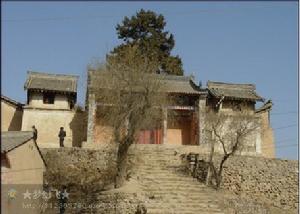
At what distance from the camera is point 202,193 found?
63.3 feet

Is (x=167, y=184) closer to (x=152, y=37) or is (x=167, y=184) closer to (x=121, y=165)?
(x=121, y=165)

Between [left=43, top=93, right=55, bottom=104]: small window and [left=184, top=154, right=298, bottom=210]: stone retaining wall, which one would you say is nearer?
[left=184, top=154, right=298, bottom=210]: stone retaining wall

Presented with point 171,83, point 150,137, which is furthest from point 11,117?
point 171,83

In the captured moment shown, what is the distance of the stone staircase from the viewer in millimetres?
17625

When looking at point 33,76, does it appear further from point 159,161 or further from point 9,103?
point 159,161

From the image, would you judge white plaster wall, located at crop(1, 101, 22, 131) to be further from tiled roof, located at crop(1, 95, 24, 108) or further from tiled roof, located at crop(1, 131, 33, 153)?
tiled roof, located at crop(1, 131, 33, 153)

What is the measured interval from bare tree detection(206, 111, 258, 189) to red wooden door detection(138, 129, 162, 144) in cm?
294

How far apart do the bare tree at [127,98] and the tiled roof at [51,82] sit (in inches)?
186

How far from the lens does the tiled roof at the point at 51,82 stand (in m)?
28.3

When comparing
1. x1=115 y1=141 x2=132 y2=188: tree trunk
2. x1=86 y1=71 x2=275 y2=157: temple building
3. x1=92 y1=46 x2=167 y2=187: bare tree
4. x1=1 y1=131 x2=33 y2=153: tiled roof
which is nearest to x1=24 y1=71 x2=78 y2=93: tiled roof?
x1=86 y1=71 x2=275 y2=157: temple building

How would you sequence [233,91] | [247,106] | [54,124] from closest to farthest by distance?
[54,124], [247,106], [233,91]

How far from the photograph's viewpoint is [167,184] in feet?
64.3

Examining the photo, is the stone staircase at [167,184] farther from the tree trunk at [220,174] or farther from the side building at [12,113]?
the side building at [12,113]

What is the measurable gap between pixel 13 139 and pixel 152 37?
18966 mm
